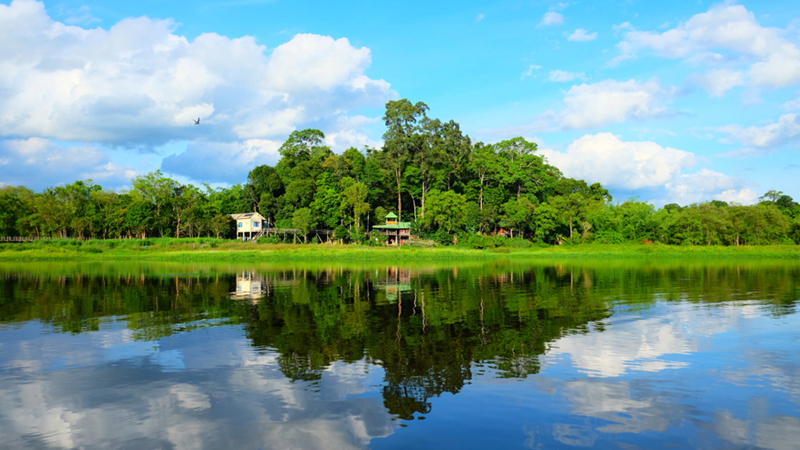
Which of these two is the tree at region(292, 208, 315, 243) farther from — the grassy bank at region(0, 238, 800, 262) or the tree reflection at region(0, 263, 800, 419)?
the tree reflection at region(0, 263, 800, 419)

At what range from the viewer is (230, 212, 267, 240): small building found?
90875mm

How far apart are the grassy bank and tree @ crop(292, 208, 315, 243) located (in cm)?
917

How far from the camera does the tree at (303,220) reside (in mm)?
79875

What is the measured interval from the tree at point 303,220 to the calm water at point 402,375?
57673 mm

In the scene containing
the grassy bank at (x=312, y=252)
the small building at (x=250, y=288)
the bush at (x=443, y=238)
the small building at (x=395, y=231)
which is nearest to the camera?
the small building at (x=250, y=288)

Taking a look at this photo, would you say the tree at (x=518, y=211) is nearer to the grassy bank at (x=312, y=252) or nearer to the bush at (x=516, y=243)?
the bush at (x=516, y=243)

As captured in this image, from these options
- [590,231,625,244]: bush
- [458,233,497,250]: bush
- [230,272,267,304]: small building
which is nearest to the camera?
[230,272,267,304]: small building

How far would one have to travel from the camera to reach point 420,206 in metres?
93.1

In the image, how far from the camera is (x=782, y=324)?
16.5 m

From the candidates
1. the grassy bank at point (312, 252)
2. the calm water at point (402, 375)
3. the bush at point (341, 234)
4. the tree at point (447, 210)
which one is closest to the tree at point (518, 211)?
the grassy bank at point (312, 252)

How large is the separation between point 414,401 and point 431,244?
69.3m

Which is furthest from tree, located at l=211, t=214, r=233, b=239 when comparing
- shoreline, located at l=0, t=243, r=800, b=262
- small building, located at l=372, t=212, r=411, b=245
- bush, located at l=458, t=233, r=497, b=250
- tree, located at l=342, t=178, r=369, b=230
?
bush, located at l=458, t=233, r=497, b=250

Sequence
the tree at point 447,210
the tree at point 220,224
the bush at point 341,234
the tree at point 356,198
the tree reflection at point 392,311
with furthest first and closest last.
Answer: the tree at point 220,224 → the bush at point 341,234 → the tree at point 356,198 → the tree at point 447,210 → the tree reflection at point 392,311

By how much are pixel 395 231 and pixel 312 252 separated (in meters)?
21.6
